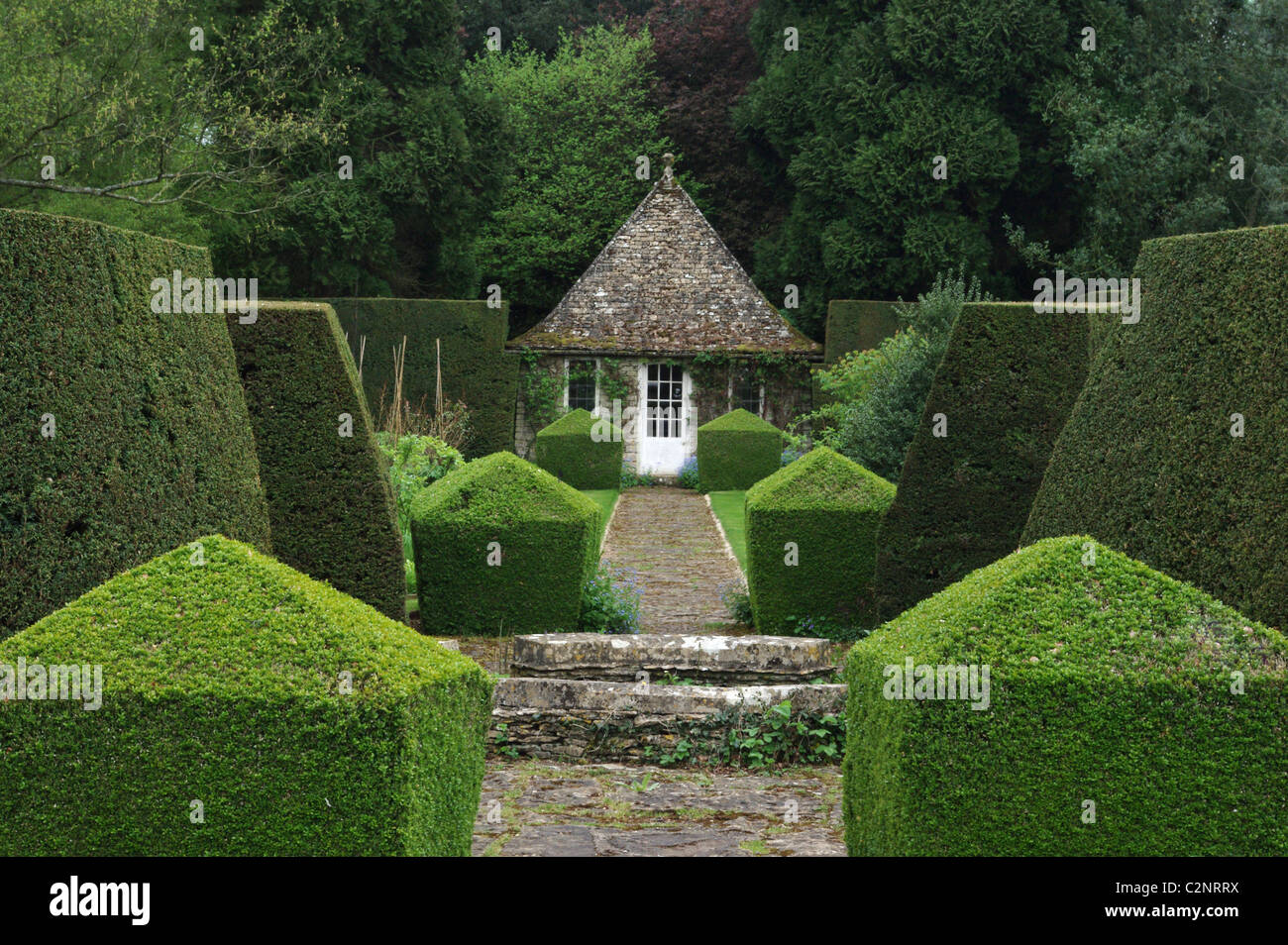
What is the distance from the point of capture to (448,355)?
996 inches

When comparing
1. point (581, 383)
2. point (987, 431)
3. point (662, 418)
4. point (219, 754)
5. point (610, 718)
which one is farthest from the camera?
point (581, 383)

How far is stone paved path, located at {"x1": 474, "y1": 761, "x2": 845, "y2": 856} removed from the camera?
18.7 ft

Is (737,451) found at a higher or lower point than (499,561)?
higher

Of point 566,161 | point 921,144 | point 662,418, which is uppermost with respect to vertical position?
point 566,161

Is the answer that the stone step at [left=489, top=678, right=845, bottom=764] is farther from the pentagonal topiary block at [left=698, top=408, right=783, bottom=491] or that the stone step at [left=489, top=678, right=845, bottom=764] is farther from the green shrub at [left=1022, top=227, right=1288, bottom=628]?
the pentagonal topiary block at [left=698, top=408, right=783, bottom=491]

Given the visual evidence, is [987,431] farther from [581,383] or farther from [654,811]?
[581,383]

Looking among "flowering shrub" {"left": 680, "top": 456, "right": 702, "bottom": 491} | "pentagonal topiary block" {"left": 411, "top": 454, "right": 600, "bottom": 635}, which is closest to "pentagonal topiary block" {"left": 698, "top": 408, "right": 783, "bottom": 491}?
"flowering shrub" {"left": 680, "top": 456, "right": 702, "bottom": 491}

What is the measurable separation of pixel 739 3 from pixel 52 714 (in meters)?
34.6

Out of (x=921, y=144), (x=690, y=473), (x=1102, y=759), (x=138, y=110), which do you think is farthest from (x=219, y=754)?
(x=921, y=144)

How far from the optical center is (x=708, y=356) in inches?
1049

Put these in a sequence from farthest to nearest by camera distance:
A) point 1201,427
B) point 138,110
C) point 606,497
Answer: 1. point 606,497
2. point 138,110
3. point 1201,427

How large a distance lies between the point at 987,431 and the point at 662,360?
17472 millimetres

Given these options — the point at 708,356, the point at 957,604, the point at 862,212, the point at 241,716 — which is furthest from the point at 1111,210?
→ the point at 241,716
